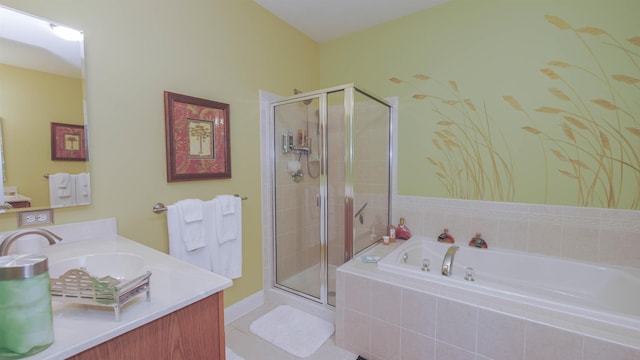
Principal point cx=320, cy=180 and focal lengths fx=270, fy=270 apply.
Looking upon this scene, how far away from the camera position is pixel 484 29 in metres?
2.19

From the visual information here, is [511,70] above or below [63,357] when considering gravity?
above

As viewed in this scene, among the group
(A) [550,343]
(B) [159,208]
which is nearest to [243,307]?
(B) [159,208]

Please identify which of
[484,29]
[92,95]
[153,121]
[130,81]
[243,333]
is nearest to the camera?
[92,95]

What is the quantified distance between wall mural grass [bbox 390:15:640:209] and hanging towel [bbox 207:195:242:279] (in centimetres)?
196

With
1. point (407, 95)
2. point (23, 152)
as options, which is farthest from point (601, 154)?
point (23, 152)

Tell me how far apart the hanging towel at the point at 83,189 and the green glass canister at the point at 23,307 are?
3.00 ft

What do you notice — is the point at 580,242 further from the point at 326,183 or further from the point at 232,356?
the point at 232,356

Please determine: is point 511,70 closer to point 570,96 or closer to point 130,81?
point 570,96

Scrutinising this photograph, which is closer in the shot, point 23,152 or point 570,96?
point 23,152

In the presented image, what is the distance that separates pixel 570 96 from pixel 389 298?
75.6 inches

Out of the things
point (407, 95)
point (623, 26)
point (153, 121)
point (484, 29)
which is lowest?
point (153, 121)

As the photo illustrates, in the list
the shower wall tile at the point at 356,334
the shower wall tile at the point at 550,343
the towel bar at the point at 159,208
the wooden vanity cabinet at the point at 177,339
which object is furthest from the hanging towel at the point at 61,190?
the shower wall tile at the point at 550,343

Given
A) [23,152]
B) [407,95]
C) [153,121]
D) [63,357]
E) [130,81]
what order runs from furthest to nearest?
[407,95], [153,121], [130,81], [23,152], [63,357]

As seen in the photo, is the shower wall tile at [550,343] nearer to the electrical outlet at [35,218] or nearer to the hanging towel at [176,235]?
the hanging towel at [176,235]
